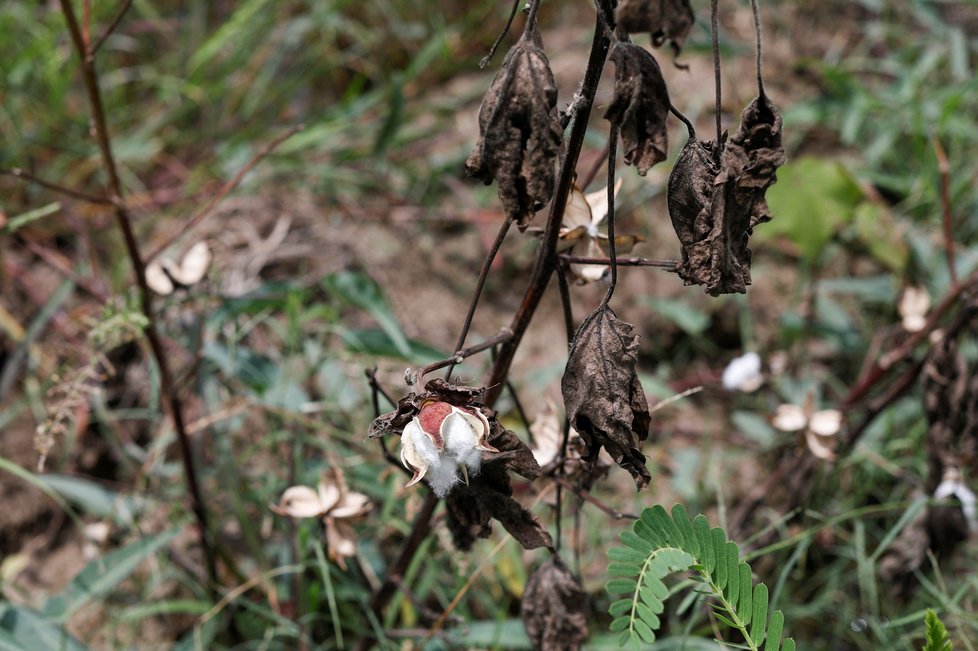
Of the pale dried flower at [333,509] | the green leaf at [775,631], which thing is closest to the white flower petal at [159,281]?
the pale dried flower at [333,509]

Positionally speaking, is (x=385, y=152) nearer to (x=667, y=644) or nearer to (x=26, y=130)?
(x=26, y=130)

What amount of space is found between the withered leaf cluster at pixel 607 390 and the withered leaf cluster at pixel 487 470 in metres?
0.07

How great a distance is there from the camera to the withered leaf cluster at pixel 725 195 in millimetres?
940

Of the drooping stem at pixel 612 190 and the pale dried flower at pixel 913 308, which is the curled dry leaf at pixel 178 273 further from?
the pale dried flower at pixel 913 308

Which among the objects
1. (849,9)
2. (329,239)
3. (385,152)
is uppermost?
(849,9)

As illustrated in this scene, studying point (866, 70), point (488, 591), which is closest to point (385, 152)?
point (488, 591)

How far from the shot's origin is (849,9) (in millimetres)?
3092

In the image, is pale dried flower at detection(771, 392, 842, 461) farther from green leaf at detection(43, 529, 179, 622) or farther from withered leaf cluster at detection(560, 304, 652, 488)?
green leaf at detection(43, 529, 179, 622)

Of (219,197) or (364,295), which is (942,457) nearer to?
(364,295)

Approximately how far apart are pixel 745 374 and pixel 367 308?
2.66 ft

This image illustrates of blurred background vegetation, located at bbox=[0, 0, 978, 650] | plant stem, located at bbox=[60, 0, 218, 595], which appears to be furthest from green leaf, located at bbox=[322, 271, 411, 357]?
plant stem, located at bbox=[60, 0, 218, 595]

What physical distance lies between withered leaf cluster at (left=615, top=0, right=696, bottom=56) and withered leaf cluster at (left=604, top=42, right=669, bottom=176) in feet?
0.13

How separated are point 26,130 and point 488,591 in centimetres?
179

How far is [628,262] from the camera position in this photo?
3.41 feet
